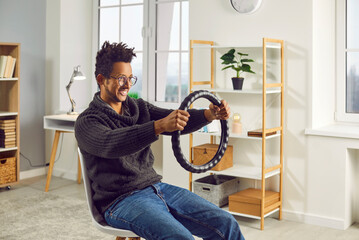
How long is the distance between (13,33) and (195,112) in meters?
3.35

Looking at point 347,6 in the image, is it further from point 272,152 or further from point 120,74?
point 120,74

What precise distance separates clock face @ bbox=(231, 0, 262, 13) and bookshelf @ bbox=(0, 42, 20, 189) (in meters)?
2.05

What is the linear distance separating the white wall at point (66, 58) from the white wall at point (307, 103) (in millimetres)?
2025

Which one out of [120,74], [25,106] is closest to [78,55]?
[25,106]

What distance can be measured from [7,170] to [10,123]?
0.43 meters

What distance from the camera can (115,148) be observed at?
195cm

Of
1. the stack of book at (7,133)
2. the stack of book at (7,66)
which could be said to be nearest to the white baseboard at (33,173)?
the stack of book at (7,133)

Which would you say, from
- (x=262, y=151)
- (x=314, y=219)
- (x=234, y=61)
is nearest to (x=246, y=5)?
(x=234, y=61)

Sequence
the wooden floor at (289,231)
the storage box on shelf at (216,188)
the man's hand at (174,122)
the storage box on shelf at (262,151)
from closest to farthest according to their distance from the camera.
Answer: the man's hand at (174,122) < the wooden floor at (289,231) < the storage box on shelf at (262,151) < the storage box on shelf at (216,188)

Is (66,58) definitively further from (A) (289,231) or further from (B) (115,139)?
(B) (115,139)

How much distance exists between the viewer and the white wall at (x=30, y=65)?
16.6ft

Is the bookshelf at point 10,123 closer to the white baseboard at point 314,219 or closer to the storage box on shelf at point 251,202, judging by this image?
the storage box on shelf at point 251,202

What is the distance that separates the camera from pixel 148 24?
4883 millimetres

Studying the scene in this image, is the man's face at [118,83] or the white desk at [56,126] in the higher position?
the man's face at [118,83]
